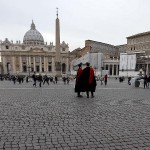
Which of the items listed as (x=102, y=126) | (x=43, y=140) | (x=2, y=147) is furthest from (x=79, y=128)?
(x=2, y=147)

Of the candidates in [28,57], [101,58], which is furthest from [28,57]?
[101,58]

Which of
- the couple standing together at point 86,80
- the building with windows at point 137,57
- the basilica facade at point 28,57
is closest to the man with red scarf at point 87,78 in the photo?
the couple standing together at point 86,80

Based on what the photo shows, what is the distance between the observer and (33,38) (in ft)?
364

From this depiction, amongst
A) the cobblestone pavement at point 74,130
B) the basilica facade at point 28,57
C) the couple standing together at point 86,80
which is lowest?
the cobblestone pavement at point 74,130

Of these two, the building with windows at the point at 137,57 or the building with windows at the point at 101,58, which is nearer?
the building with windows at the point at 137,57

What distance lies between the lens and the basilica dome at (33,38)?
4353 inches

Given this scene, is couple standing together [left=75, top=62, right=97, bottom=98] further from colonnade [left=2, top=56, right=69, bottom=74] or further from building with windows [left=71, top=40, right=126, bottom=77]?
colonnade [left=2, top=56, right=69, bottom=74]

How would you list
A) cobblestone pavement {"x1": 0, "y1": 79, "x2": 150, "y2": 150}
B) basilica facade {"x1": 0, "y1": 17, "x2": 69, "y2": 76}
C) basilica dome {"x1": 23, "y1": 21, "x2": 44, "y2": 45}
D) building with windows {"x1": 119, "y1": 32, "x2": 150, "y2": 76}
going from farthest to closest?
basilica dome {"x1": 23, "y1": 21, "x2": 44, "y2": 45} < basilica facade {"x1": 0, "y1": 17, "x2": 69, "y2": 76} < building with windows {"x1": 119, "y1": 32, "x2": 150, "y2": 76} < cobblestone pavement {"x1": 0, "y1": 79, "x2": 150, "y2": 150}

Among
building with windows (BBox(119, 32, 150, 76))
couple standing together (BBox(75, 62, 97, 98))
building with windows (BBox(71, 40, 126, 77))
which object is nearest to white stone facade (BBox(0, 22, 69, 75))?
building with windows (BBox(71, 40, 126, 77))

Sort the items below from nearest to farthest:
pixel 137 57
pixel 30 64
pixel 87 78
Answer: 1. pixel 87 78
2. pixel 137 57
3. pixel 30 64

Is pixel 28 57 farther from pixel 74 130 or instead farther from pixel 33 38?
pixel 74 130

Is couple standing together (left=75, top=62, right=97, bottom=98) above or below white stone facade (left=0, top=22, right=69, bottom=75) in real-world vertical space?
below

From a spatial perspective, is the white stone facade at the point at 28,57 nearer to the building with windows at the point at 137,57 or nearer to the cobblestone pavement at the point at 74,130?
the building with windows at the point at 137,57

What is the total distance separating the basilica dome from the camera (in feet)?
363
